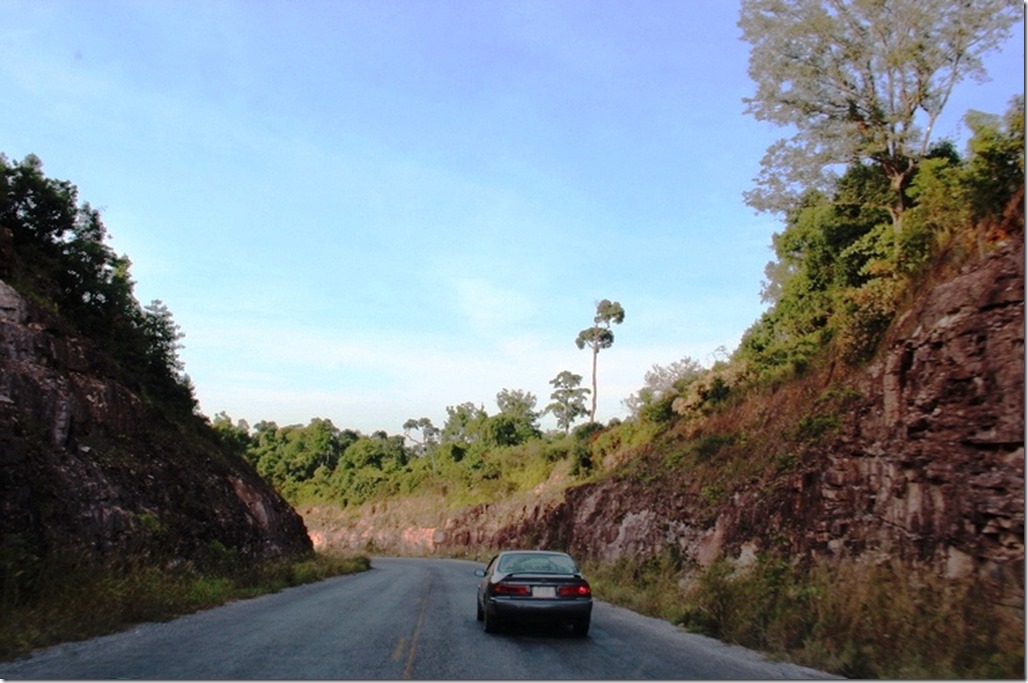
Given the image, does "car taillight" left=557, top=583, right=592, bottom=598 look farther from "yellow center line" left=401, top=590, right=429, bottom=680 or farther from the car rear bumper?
"yellow center line" left=401, top=590, right=429, bottom=680

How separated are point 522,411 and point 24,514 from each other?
291ft

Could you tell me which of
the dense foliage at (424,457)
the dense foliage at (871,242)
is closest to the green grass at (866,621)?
the dense foliage at (871,242)

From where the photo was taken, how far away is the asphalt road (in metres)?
9.28

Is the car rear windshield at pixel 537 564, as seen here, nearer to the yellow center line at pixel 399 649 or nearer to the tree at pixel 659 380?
the yellow center line at pixel 399 649

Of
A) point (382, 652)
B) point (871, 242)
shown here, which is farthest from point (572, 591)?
point (871, 242)

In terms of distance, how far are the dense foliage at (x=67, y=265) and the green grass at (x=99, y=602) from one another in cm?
1131

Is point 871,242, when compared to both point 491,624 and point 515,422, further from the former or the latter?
point 515,422

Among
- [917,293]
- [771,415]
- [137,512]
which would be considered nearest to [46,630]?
[137,512]

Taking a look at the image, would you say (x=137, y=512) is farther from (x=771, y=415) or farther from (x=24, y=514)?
(x=771, y=415)

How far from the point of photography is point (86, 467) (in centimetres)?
2103

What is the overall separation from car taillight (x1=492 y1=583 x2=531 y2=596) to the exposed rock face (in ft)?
27.1

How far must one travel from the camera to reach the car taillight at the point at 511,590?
1303cm

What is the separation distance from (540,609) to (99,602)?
25.2 ft

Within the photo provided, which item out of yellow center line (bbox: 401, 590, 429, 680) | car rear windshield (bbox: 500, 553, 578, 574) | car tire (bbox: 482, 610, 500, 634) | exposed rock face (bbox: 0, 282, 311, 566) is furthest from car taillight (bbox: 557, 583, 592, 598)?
exposed rock face (bbox: 0, 282, 311, 566)
